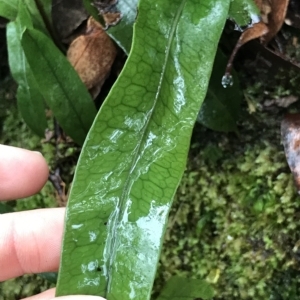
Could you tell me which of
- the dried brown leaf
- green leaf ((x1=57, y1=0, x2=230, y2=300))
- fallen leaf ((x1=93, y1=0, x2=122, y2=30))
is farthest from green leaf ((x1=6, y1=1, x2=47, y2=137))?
the dried brown leaf

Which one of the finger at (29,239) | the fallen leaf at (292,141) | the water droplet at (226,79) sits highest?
the water droplet at (226,79)

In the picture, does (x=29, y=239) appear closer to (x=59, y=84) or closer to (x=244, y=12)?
(x=59, y=84)

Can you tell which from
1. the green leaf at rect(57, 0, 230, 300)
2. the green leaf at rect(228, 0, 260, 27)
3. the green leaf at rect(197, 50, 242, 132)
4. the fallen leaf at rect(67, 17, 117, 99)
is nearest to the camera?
the green leaf at rect(57, 0, 230, 300)

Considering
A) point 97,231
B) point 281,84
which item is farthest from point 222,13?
point 97,231

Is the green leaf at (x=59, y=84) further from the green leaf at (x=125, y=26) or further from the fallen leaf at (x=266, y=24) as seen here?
the fallen leaf at (x=266, y=24)

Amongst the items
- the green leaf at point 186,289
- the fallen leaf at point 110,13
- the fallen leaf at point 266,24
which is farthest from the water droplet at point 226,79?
the green leaf at point 186,289

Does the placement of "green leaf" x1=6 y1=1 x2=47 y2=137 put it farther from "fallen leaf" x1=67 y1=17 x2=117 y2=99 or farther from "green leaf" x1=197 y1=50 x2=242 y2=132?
"green leaf" x1=197 y1=50 x2=242 y2=132
